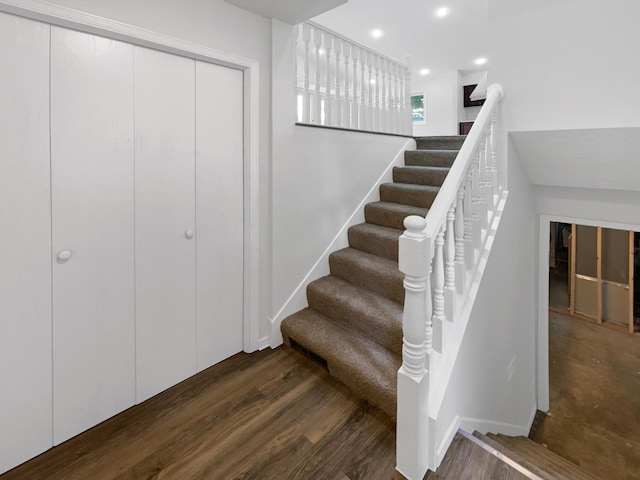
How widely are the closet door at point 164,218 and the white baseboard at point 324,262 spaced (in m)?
0.62

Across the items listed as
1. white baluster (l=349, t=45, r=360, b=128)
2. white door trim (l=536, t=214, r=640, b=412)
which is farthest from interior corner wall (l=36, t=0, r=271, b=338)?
white door trim (l=536, t=214, r=640, b=412)

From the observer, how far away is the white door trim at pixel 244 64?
1338mm

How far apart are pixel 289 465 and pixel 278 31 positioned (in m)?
2.50

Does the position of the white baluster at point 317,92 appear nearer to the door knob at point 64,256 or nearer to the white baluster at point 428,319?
the white baluster at point 428,319

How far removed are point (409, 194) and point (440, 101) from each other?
175 inches

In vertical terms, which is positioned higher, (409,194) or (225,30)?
(225,30)

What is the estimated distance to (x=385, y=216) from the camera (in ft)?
9.16

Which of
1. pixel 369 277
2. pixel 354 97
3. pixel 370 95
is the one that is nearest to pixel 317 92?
pixel 354 97

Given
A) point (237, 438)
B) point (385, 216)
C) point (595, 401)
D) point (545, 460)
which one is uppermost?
point (385, 216)

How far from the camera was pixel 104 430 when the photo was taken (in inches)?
63.7

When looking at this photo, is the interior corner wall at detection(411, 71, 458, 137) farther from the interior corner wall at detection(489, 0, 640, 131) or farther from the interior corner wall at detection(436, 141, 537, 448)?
the interior corner wall at detection(489, 0, 640, 131)

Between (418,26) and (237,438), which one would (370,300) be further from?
(418,26)

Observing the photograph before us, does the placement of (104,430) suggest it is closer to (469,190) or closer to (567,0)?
(469,190)

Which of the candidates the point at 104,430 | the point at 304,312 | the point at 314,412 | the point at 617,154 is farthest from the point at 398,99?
the point at 104,430
